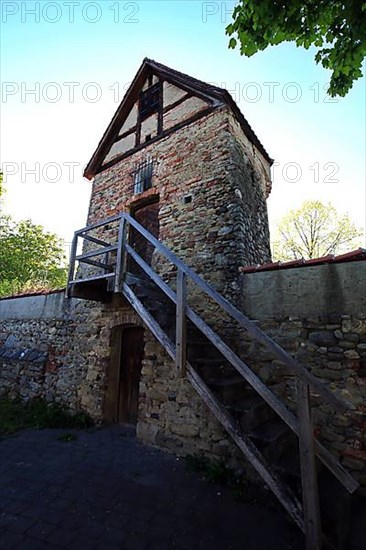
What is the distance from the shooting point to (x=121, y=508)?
2.64 metres

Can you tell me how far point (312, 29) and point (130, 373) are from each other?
5.74 metres

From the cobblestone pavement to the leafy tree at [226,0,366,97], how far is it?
426 centimetres

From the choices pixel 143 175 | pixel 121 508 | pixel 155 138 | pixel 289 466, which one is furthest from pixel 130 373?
pixel 155 138

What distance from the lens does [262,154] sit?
21.9 ft

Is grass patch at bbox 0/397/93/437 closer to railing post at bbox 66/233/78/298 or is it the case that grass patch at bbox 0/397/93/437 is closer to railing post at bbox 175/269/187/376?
railing post at bbox 66/233/78/298

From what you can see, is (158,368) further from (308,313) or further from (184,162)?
(184,162)

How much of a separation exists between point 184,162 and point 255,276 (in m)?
3.11

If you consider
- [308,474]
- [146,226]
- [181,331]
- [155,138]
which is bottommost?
[308,474]

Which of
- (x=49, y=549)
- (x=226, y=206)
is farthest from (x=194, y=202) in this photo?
(x=49, y=549)

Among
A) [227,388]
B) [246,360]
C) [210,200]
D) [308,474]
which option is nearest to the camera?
[308,474]

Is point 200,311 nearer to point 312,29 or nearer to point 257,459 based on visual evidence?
point 257,459

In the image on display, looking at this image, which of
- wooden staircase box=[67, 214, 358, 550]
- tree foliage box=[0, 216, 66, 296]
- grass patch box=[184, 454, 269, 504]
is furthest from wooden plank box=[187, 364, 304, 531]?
tree foliage box=[0, 216, 66, 296]

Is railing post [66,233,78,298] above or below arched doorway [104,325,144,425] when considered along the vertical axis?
above

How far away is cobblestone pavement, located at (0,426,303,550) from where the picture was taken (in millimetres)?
2213
